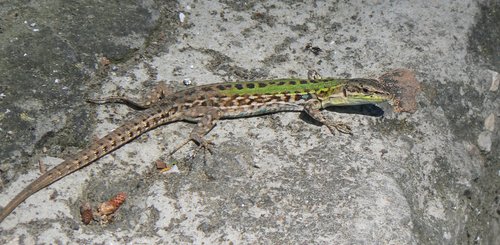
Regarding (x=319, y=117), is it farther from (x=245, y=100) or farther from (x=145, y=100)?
(x=145, y=100)

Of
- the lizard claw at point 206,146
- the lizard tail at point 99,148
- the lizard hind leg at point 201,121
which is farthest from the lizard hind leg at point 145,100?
the lizard claw at point 206,146

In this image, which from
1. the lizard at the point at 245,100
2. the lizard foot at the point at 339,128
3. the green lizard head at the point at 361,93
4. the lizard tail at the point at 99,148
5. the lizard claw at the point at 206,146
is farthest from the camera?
the green lizard head at the point at 361,93

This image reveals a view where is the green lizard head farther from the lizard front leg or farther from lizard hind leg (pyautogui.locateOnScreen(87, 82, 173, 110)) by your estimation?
lizard hind leg (pyautogui.locateOnScreen(87, 82, 173, 110))

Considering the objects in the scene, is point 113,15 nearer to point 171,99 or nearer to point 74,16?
point 74,16

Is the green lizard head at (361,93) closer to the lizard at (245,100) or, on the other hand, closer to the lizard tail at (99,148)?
the lizard at (245,100)

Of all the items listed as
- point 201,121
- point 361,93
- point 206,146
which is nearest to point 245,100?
point 201,121

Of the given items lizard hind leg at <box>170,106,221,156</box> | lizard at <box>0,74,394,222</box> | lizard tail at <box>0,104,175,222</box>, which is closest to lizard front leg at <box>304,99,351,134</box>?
lizard at <box>0,74,394,222</box>

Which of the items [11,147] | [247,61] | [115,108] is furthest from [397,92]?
[11,147]
